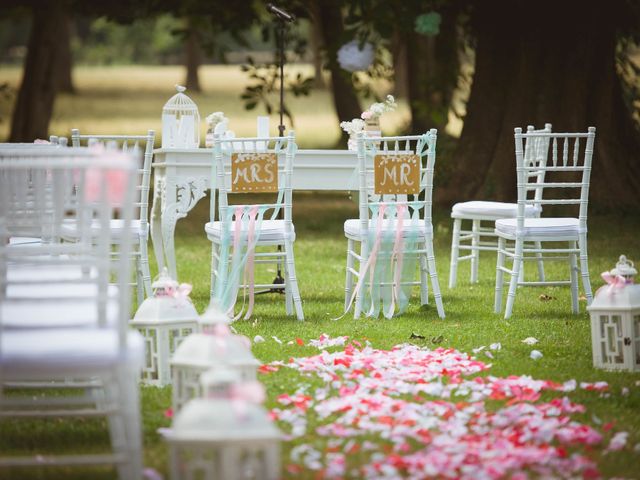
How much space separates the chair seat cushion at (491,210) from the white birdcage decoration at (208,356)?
4.18m

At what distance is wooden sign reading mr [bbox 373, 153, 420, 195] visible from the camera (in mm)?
6988

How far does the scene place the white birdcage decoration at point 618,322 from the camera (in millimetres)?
5578

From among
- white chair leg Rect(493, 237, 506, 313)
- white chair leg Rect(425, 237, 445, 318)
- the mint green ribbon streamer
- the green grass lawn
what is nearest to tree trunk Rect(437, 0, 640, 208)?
the green grass lawn

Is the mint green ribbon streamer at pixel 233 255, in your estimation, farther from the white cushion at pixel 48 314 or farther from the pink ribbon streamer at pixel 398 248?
the white cushion at pixel 48 314

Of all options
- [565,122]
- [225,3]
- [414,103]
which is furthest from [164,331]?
[225,3]

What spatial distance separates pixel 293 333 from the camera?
6715 millimetres

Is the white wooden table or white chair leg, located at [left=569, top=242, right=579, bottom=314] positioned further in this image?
the white wooden table

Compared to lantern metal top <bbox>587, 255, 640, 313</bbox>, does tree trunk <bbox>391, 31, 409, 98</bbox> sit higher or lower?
higher

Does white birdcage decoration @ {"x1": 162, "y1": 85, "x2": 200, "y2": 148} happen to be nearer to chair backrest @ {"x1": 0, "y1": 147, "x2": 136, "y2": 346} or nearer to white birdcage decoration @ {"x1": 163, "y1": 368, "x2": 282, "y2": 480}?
chair backrest @ {"x1": 0, "y1": 147, "x2": 136, "y2": 346}

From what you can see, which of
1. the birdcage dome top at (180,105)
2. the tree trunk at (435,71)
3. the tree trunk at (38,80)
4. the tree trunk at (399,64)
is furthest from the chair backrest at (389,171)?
the tree trunk at (38,80)

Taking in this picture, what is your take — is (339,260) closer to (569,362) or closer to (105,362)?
(569,362)

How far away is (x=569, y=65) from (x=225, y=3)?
4.76 m

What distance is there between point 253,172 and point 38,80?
40.5 feet

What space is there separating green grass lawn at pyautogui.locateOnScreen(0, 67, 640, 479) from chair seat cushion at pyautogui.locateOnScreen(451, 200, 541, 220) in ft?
1.84
